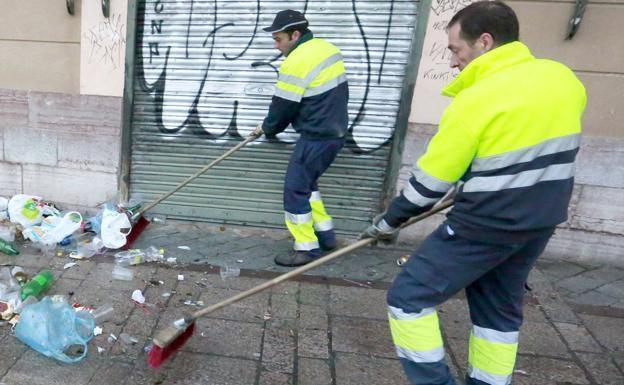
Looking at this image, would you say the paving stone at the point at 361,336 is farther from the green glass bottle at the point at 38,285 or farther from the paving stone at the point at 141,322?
the green glass bottle at the point at 38,285

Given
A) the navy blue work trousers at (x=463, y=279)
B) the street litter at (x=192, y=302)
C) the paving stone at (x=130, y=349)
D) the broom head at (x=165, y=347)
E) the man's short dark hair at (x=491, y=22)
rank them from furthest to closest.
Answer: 1. the street litter at (x=192, y=302)
2. the paving stone at (x=130, y=349)
3. the broom head at (x=165, y=347)
4. the navy blue work trousers at (x=463, y=279)
5. the man's short dark hair at (x=491, y=22)

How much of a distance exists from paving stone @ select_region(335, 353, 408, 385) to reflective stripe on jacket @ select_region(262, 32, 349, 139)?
171 centimetres

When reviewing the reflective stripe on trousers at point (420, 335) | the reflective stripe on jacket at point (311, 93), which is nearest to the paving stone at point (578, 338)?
the reflective stripe on trousers at point (420, 335)

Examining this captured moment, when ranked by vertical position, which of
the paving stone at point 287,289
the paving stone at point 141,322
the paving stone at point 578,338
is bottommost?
the paving stone at point 141,322

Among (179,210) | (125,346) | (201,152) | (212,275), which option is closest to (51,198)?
(179,210)

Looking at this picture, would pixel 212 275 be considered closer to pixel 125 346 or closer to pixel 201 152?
pixel 125 346

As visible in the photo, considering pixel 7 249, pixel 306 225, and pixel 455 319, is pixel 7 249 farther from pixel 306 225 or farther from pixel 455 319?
pixel 455 319

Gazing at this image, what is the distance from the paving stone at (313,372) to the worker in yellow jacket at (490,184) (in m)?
0.59

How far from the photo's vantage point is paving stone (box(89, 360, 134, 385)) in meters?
2.45

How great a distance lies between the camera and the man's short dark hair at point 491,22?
1.88 meters

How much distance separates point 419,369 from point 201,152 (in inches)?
128

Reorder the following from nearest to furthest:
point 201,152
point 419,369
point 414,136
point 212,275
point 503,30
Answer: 1. point 503,30
2. point 419,369
3. point 212,275
4. point 414,136
5. point 201,152

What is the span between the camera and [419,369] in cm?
209

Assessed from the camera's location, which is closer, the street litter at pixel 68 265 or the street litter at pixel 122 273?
the street litter at pixel 122 273
